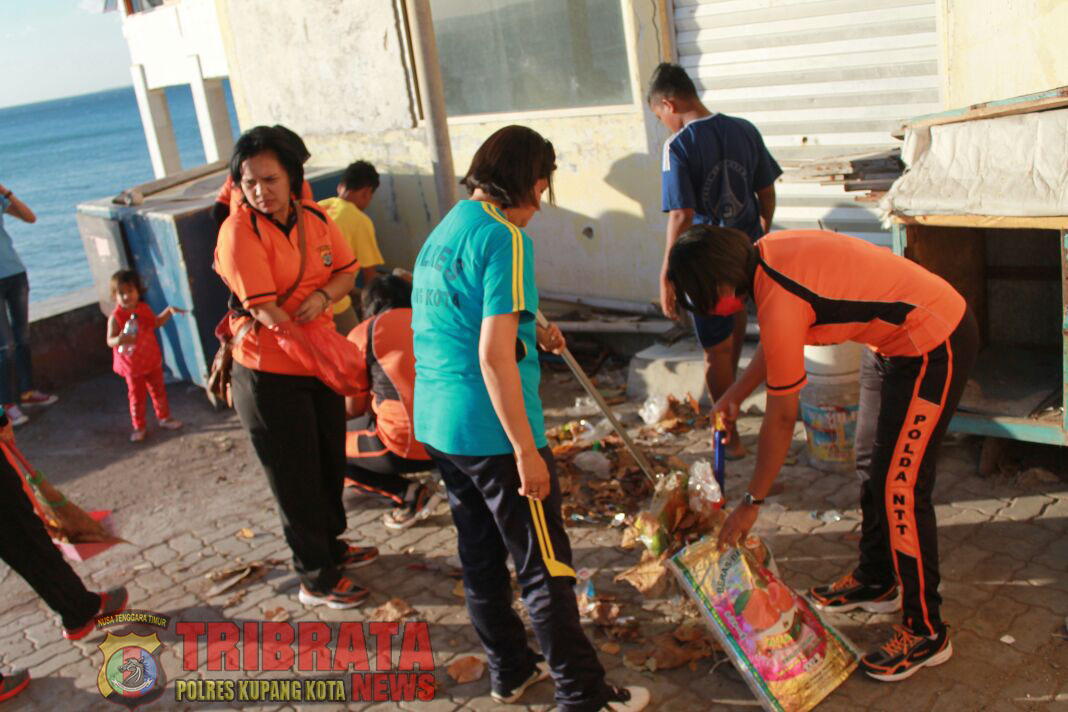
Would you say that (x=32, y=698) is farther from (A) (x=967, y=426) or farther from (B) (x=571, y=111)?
(B) (x=571, y=111)

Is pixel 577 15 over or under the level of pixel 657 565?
over

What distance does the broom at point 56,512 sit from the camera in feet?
16.0

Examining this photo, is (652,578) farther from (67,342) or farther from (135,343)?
(67,342)

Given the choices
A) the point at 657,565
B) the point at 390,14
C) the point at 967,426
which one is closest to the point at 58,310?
the point at 390,14

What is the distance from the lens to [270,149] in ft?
13.4

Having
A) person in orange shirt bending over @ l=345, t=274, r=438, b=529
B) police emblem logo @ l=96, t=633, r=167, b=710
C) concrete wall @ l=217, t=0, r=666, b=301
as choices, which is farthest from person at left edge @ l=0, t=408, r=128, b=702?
concrete wall @ l=217, t=0, r=666, b=301

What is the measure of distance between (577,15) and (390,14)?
2.04 meters

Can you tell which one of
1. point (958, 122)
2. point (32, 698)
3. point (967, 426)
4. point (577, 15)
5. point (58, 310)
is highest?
point (577, 15)

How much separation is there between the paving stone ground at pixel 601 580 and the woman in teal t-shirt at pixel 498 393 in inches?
24.9

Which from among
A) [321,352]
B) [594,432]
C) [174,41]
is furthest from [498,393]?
[174,41]

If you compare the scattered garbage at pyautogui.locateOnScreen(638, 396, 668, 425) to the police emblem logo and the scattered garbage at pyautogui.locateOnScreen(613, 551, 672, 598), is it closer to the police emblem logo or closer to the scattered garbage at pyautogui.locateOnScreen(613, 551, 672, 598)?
the scattered garbage at pyautogui.locateOnScreen(613, 551, 672, 598)

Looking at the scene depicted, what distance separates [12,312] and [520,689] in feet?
20.2

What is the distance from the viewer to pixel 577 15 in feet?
24.2

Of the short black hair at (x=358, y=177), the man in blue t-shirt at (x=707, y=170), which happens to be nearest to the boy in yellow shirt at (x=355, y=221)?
the short black hair at (x=358, y=177)
